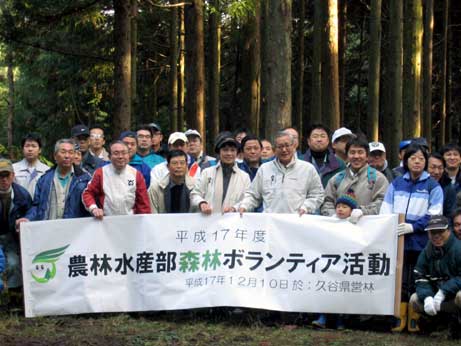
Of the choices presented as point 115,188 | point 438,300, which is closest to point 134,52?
point 115,188

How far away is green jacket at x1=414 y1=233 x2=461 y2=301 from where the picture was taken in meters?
6.97

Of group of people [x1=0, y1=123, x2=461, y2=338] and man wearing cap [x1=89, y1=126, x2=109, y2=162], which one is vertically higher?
man wearing cap [x1=89, y1=126, x2=109, y2=162]

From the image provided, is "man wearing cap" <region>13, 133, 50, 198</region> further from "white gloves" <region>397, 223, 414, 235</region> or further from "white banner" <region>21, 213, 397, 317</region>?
"white gloves" <region>397, 223, 414, 235</region>

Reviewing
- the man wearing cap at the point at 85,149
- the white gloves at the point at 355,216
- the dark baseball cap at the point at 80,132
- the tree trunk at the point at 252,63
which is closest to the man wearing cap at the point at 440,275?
the white gloves at the point at 355,216

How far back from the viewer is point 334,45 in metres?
17.9

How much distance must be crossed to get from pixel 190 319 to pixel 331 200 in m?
2.10

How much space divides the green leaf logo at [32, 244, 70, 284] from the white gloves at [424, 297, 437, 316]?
161 inches

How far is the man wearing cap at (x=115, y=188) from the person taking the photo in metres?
8.00

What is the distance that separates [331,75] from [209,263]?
1086 centimetres

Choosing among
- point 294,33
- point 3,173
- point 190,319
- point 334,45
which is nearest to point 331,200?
point 190,319

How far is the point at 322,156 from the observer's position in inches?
336

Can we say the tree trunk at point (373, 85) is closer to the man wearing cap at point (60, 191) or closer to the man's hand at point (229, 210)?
the man's hand at point (229, 210)

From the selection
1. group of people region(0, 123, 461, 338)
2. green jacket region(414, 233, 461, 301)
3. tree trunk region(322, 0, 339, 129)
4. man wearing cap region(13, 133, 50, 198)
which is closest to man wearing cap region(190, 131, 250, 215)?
group of people region(0, 123, 461, 338)

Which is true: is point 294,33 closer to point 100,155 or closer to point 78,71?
point 78,71
